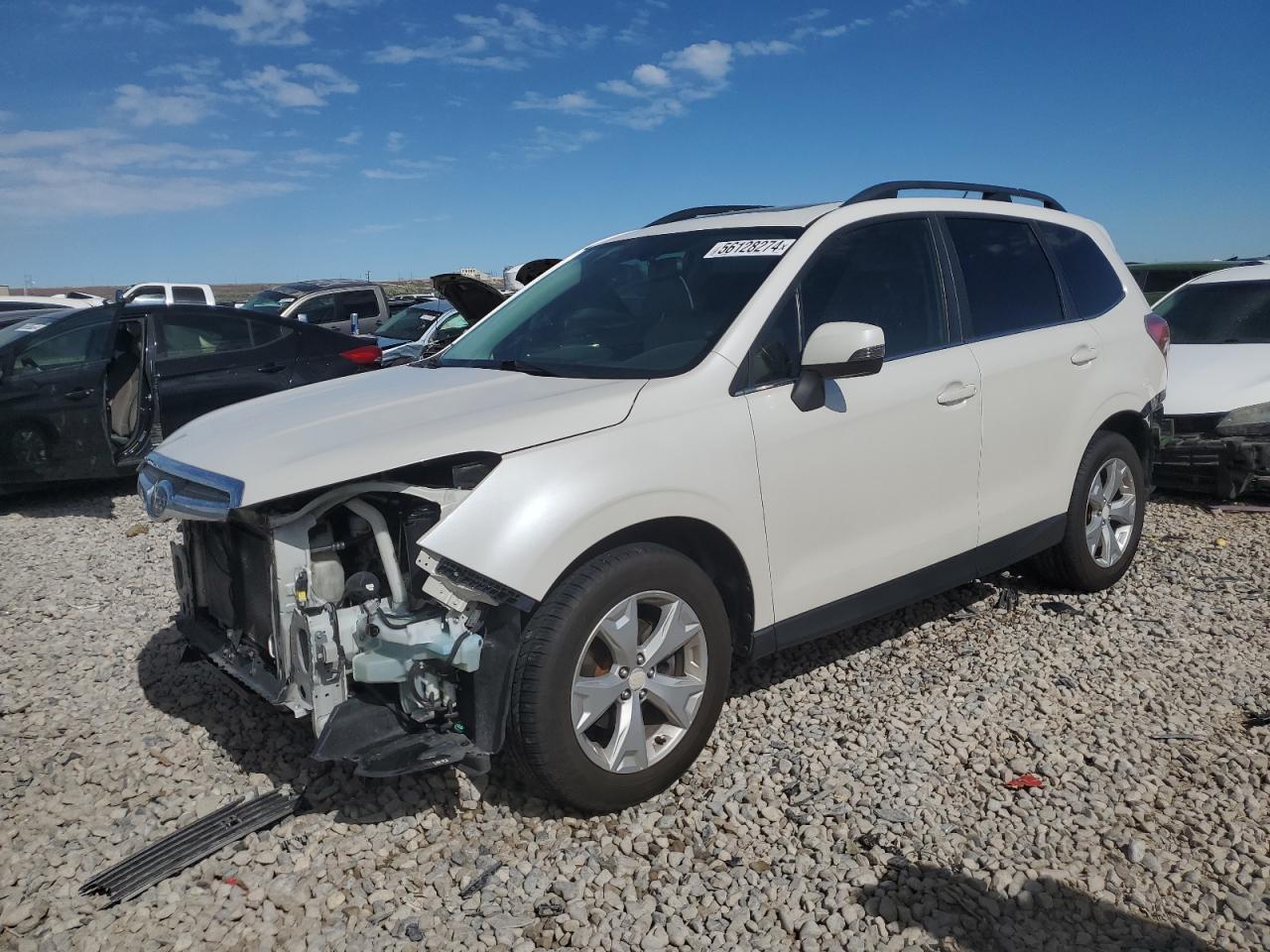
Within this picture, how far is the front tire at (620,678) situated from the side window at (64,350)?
6.43m

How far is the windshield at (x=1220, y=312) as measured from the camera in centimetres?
765

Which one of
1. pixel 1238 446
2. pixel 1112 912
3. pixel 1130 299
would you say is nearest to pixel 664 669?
pixel 1112 912

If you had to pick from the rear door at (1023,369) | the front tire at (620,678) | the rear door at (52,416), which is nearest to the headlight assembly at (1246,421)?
the rear door at (1023,369)

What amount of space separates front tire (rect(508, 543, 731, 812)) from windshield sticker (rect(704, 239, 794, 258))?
4.20ft

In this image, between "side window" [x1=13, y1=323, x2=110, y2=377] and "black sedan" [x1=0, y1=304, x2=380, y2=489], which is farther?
"side window" [x1=13, y1=323, x2=110, y2=377]

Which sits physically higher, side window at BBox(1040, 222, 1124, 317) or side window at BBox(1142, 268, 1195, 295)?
→ side window at BBox(1142, 268, 1195, 295)

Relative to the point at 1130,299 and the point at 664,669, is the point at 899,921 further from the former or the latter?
the point at 1130,299

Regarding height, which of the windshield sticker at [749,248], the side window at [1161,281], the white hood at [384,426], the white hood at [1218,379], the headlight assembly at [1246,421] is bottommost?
the headlight assembly at [1246,421]

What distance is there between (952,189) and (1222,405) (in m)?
3.65

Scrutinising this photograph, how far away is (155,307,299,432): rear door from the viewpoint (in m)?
7.83

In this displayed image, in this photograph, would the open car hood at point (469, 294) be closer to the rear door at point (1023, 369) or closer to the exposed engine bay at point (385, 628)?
the rear door at point (1023, 369)

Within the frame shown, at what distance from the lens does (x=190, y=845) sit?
3127 millimetres

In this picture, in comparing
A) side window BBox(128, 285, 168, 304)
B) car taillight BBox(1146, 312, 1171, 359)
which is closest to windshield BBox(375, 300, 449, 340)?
side window BBox(128, 285, 168, 304)

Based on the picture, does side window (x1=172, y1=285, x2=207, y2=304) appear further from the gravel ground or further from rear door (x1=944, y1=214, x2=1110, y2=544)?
rear door (x1=944, y1=214, x2=1110, y2=544)
